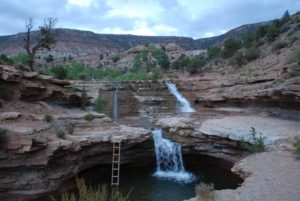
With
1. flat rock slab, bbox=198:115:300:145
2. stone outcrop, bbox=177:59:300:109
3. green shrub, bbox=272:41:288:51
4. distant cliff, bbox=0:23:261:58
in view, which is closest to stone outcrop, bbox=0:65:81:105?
flat rock slab, bbox=198:115:300:145

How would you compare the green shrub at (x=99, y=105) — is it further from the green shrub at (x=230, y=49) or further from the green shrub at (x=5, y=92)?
the green shrub at (x=230, y=49)

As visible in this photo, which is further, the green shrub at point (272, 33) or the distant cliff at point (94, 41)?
the distant cliff at point (94, 41)

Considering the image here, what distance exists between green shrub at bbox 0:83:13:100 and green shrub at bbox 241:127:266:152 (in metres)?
11.5

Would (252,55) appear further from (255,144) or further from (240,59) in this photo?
(255,144)

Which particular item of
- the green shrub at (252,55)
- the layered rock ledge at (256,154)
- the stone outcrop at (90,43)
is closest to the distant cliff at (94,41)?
the stone outcrop at (90,43)

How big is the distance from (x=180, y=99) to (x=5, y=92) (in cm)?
1586

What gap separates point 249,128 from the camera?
694 inches

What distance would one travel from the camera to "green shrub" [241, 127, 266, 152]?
14695mm

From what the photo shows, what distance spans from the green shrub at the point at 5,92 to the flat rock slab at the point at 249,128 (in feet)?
32.0

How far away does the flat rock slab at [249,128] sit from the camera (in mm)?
15891

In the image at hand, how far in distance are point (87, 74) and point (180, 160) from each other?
85.9 ft

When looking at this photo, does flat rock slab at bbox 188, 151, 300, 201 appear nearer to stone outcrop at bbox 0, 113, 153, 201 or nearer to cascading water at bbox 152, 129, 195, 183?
cascading water at bbox 152, 129, 195, 183

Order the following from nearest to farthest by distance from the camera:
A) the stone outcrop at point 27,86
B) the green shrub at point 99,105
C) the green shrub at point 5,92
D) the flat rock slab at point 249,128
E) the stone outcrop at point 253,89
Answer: the flat rock slab at point 249,128 → the green shrub at point 5,92 → the stone outcrop at point 27,86 → the stone outcrop at point 253,89 → the green shrub at point 99,105

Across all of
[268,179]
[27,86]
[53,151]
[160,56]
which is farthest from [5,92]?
[160,56]
